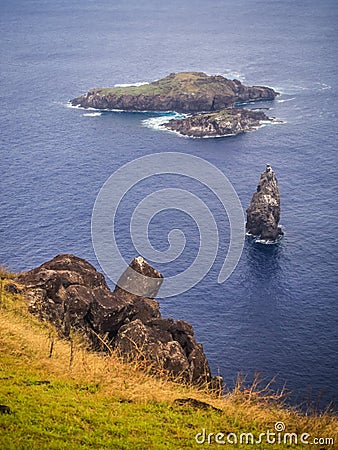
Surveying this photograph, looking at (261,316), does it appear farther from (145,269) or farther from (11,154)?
(11,154)

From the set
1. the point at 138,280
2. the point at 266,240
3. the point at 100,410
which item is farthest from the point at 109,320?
the point at 266,240

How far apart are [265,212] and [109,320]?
279 ft

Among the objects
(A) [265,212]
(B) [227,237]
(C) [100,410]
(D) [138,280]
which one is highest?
(A) [265,212]

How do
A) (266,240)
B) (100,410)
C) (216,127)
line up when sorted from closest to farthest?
(100,410)
(266,240)
(216,127)

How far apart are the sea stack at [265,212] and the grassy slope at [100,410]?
92.8 meters

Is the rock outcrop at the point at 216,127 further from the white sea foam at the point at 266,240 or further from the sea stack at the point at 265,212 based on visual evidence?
the white sea foam at the point at 266,240

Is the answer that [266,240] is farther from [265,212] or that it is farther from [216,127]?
[216,127]

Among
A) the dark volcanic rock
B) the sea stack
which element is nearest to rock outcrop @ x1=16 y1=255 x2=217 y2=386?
the dark volcanic rock

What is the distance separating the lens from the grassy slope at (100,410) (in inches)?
1057

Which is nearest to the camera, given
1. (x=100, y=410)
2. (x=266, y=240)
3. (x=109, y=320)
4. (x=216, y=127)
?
(x=100, y=410)

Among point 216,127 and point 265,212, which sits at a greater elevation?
point 216,127

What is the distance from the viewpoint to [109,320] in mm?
46906

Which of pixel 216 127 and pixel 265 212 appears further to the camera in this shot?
pixel 216 127

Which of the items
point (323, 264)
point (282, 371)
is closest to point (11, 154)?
point (323, 264)
